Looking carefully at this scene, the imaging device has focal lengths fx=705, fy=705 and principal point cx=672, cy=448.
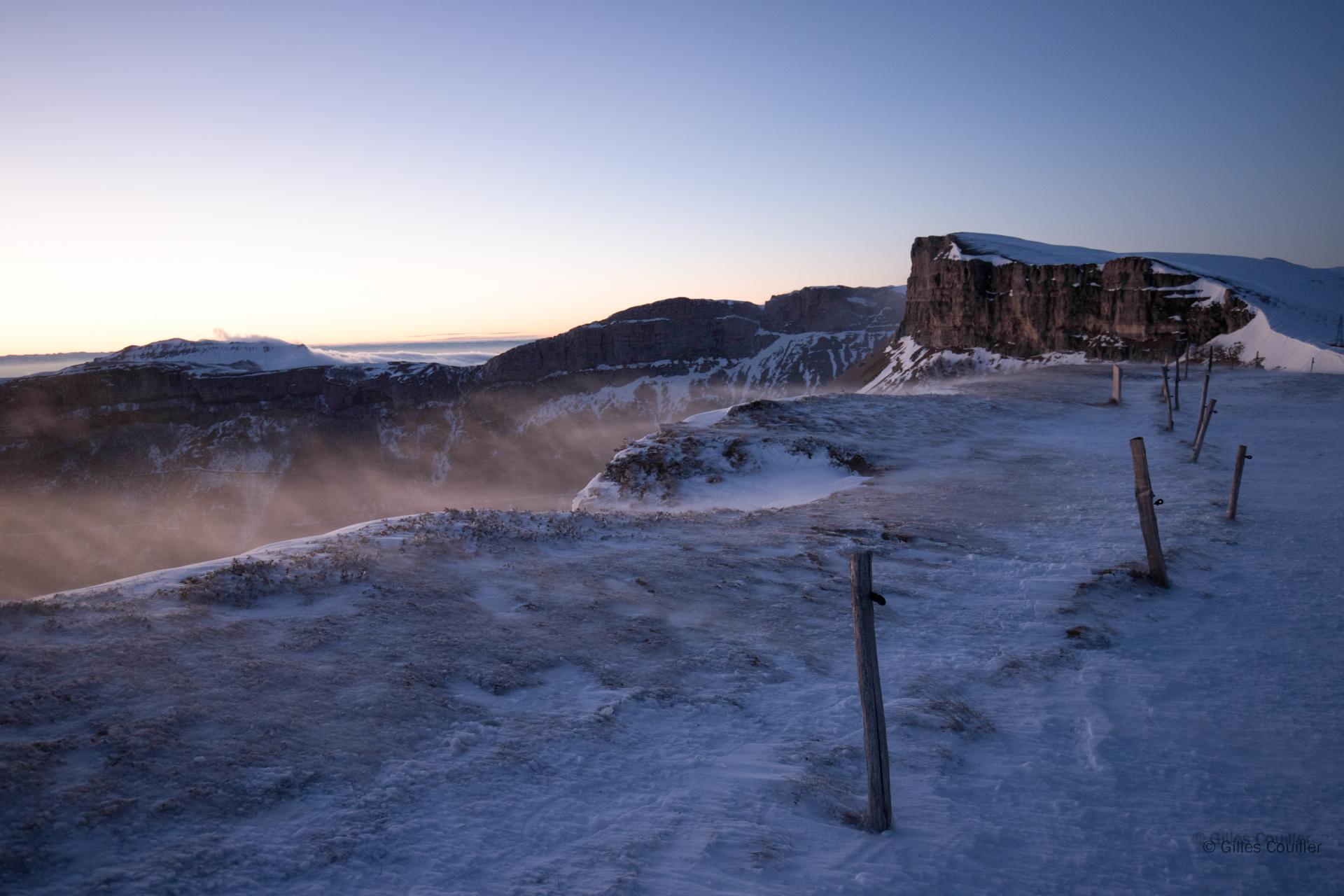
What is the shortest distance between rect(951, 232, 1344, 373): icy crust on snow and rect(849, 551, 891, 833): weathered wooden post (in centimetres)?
4387

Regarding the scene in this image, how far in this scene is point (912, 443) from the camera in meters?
24.1

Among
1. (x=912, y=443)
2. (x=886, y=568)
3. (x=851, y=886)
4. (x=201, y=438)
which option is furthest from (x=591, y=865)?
(x=201, y=438)

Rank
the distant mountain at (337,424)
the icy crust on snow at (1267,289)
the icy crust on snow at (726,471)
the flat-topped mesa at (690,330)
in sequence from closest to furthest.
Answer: the icy crust on snow at (726,471)
the icy crust on snow at (1267,289)
the distant mountain at (337,424)
the flat-topped mesa at (690,330)

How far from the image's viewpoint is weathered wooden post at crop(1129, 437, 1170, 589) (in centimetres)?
989

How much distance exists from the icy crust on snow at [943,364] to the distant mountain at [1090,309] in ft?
0.62

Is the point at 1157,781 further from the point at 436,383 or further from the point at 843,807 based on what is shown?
the point at 436,383

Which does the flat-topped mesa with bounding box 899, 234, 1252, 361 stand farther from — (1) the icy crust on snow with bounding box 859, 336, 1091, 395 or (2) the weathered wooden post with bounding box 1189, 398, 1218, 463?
(2) the weathered wooden post with bounding box 1189, 398, 1218, 463

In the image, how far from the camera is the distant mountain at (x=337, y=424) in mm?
101000

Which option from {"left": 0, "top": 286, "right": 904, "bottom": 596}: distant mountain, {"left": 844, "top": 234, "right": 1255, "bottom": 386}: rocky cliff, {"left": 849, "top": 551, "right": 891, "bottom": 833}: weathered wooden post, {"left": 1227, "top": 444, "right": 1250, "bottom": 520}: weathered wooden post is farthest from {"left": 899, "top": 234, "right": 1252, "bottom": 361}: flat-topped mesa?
{"left": 0, "top": 286, "right": 904, "bottom": 596}: distant mountain

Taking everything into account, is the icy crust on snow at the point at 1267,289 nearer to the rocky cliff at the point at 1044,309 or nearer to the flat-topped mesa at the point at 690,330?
the rocky cliff at the point at 1044,309

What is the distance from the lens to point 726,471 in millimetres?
21531

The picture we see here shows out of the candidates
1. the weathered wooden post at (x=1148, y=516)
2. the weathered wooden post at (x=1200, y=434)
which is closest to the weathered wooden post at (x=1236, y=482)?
the weathered wooden post at (x=1148, y=516)

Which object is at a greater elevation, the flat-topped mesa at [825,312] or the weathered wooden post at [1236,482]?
the flat-topped mesa at [825,312]

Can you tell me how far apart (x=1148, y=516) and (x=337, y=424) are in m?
137
